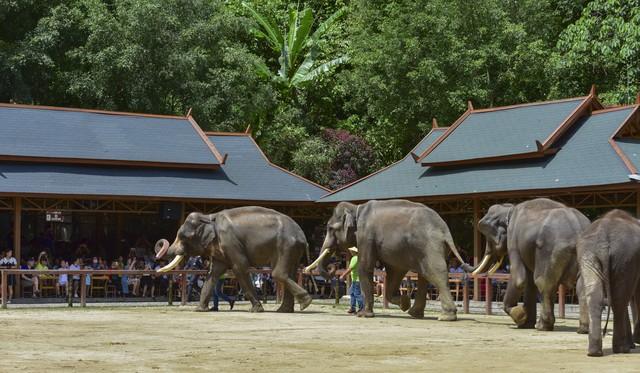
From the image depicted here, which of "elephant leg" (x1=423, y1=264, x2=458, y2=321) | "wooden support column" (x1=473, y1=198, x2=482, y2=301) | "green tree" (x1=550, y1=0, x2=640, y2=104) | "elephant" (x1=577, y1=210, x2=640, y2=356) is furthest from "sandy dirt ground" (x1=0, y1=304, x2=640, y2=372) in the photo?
"green tree" (x1=550, y1=0, x2=640, y2=104)

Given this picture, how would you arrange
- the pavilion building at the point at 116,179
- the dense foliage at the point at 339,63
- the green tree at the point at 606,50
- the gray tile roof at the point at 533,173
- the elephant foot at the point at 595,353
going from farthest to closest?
1. the dense foliage at the point at 339,63
2. the green tree at the point at 606,50
3. the pavilion building at the point at 116,179
4. the gray tile roof at the point at 533,173
5. the elephant foot at the point at 595,353

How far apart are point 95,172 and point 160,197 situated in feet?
7.11

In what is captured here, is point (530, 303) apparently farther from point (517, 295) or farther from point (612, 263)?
point (612, 263)

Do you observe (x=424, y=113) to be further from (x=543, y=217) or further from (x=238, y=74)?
(x=543, y=217)

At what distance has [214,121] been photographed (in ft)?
158

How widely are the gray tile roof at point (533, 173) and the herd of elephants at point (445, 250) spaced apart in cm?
661

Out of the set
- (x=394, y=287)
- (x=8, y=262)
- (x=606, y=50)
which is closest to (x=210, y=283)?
(x=394, y=287)

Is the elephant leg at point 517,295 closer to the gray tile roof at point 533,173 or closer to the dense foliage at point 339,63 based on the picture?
the gray tile roof at point 533,173

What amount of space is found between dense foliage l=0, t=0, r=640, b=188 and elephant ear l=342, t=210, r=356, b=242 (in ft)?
59.5

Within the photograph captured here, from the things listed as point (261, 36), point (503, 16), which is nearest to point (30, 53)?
point (261, 36)

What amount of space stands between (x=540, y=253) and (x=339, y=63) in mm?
32630

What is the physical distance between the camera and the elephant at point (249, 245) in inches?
1049

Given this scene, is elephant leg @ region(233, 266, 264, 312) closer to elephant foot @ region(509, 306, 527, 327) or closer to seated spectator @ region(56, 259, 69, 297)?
elephant foot @ region(509, 306, 527, 327)

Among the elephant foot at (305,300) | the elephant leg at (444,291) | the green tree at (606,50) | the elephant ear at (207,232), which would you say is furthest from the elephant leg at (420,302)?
the green tree at (606,50)
